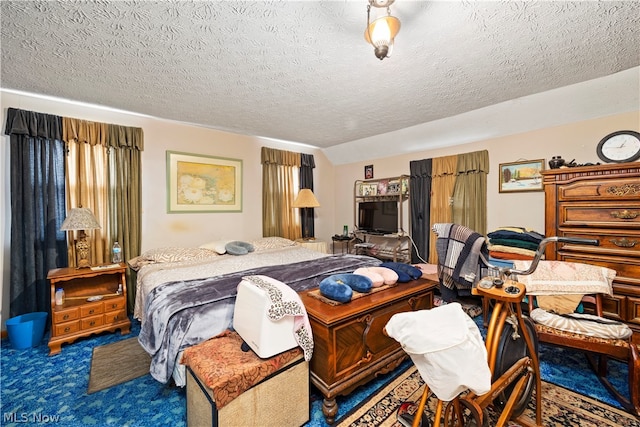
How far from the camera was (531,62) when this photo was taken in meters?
2.00

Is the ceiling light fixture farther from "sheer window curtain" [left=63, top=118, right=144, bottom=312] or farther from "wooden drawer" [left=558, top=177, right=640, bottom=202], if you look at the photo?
"sheer window curtain" [left=63, top=118, right=144, bottom=312]

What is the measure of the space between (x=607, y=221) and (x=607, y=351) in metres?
1.01

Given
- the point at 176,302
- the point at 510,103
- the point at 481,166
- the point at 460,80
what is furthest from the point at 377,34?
the point at 481,166

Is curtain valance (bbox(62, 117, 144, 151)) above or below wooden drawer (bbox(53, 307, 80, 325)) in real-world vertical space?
above

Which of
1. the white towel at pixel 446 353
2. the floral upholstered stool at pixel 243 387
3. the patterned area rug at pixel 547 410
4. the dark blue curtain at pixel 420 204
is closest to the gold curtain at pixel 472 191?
the dark blue curtain at pixel 420 204

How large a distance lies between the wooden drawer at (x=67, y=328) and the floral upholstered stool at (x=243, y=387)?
71.2 inches

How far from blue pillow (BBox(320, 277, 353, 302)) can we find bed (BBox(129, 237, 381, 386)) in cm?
46

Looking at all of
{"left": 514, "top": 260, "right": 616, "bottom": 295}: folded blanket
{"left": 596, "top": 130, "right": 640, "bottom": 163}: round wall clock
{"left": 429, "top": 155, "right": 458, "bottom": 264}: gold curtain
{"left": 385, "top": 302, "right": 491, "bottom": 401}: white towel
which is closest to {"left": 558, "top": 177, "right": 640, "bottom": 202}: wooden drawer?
{"left": 596, "top": 130, "right": 640, "bottom": 163}: round wall clock

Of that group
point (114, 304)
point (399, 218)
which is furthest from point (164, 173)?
point (399, 218)

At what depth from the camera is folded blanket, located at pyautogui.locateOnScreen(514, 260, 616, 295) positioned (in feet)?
6.10

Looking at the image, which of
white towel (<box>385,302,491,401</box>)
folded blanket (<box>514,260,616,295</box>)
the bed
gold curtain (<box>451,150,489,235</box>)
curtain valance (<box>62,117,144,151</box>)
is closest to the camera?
white towel (<box>385,302,491,401</box>)

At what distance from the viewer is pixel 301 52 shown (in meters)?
1.88

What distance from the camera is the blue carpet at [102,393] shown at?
158 cm

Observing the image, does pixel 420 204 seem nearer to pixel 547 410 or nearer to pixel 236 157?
pixel 547 410
